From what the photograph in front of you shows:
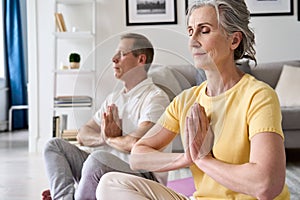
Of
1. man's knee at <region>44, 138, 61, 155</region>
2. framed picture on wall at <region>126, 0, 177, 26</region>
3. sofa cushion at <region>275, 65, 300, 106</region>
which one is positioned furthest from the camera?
framed picture on wall at <region>126, 0, 177, 26</region>

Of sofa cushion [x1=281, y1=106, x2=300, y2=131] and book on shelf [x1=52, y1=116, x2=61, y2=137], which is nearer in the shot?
sofa cushion [x1=281, y1=106, x2=300, y2=131]

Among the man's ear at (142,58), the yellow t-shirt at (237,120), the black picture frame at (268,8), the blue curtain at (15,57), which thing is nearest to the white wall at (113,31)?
the black picture frame at (268,8)

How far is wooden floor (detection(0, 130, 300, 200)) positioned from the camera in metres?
3.04

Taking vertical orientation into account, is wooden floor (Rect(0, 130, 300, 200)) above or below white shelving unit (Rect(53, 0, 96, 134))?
below

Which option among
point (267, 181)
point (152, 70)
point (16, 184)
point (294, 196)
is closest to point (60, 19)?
point (16, 184)

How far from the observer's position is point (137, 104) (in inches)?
56.6

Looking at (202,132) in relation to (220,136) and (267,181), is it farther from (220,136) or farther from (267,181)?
(267,181)

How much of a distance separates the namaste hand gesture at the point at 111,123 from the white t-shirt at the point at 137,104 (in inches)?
0.4

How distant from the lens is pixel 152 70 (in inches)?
55.9

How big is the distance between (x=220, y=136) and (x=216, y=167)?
3.1 inches

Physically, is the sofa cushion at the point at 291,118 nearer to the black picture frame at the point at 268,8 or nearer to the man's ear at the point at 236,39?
the black picture frame at the point at 268,8

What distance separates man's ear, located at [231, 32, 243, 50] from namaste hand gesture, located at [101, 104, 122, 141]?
37cm

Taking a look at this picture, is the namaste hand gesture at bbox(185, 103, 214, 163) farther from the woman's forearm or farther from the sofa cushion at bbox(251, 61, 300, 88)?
the sofa cushion at bbox(251, 61, 300, 88)

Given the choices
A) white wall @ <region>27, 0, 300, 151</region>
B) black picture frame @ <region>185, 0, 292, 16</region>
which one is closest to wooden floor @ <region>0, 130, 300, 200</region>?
white wall @ <region>27, 0, 300, 151</region>
